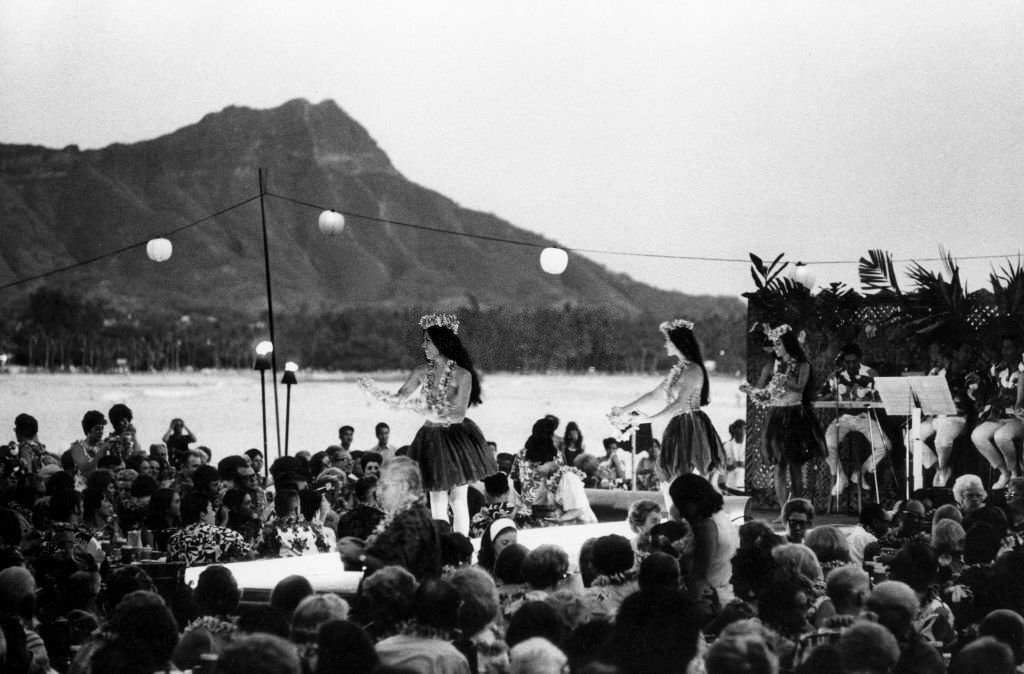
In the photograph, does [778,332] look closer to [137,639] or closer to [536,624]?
[536,624]

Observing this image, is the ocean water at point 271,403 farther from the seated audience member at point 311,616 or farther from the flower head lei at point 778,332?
the seated audience member at point 311,616

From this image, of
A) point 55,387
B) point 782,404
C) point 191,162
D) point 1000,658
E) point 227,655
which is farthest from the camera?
point 191,162

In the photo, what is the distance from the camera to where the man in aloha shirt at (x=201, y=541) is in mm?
6945

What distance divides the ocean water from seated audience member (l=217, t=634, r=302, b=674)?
18909mm

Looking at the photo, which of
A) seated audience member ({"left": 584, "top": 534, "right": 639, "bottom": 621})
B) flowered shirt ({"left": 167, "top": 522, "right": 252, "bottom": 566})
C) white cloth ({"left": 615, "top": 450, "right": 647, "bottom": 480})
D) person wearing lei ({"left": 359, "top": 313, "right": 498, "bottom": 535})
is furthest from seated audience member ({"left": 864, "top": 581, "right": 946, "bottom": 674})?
white cloth ({"left": 615, "top": 450, "right": 647, "bottom": 480})

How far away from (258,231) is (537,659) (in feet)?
103

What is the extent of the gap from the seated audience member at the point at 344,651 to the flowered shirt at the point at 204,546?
2974 mm

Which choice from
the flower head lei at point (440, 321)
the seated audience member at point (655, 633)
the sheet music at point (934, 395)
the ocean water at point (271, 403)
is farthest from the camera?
the ocean water at point (271, 403)

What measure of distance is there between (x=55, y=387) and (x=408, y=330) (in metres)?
6.23

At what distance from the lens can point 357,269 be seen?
32.9m

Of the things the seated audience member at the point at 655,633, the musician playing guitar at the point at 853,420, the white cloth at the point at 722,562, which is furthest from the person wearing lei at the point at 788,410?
the seated audience member at the point at 655,633

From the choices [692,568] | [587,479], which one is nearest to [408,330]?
[587,479]

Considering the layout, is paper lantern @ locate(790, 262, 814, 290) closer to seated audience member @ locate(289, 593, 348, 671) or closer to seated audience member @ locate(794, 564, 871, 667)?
seated audience member @ locate(794, 564, 871, 667)

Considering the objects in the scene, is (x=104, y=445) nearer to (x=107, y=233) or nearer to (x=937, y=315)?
(x=937, y=315)
